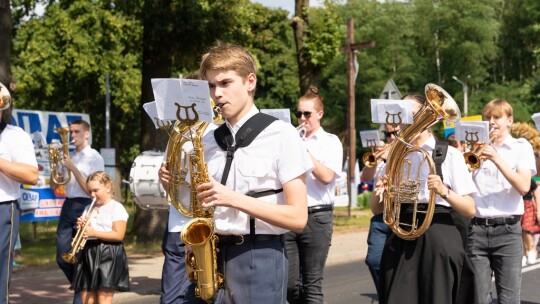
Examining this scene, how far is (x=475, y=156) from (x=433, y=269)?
1395 millimetres

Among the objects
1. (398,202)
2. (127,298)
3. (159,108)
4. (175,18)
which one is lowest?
(127,298)

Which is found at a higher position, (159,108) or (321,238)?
(159,108)

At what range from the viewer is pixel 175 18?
16.2m

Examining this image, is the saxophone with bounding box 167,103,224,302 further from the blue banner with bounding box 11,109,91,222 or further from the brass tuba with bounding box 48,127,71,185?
the blue banner with bounding box 11,109,91,222

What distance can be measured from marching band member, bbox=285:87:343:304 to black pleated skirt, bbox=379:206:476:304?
5.14 ft

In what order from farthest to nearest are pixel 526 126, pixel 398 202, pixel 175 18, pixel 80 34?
pixel 80 34 < pixel 175 18 < pixel 526 126 < pixel 398 202

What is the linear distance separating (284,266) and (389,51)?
52.1 m

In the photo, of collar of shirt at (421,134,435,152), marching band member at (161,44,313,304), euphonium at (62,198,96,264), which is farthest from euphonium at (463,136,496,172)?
euphonium at (62,198,96,264)

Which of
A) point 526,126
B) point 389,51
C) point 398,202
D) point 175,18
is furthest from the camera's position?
point 389,51

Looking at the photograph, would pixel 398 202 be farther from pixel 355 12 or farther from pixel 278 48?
pixel 355 12

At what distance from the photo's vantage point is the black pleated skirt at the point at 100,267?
26.7 feet

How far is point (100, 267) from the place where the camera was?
320 inches

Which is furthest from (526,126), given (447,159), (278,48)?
→ (278,48)

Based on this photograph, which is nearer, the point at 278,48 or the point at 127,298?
the point at 127,298
